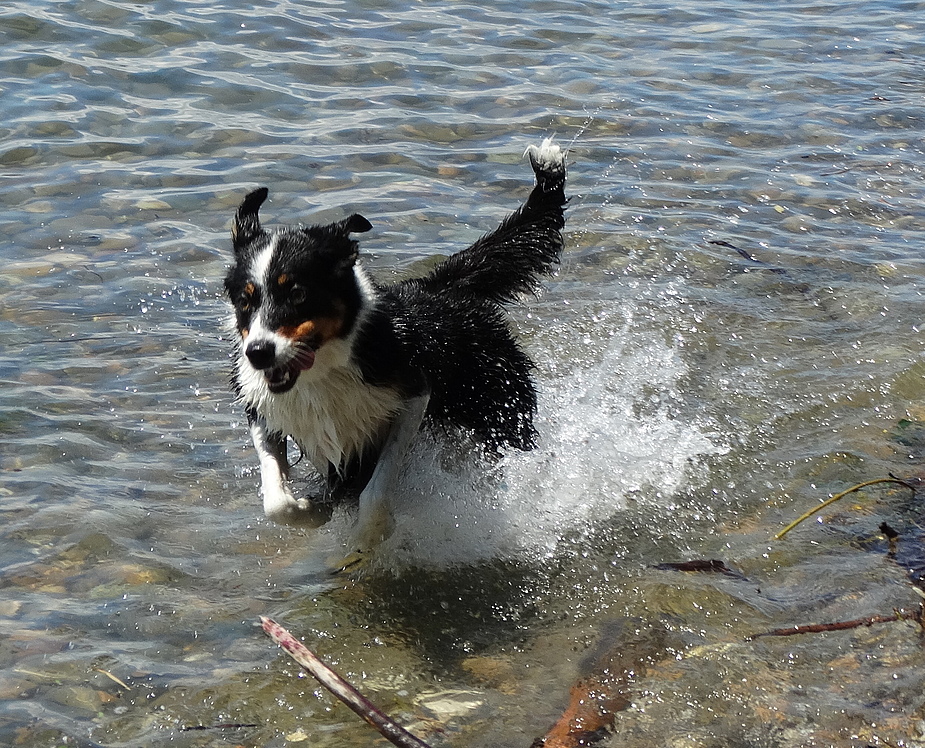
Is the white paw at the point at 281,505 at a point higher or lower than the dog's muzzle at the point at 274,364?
lower

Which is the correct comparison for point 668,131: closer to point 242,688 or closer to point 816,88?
point 816,88

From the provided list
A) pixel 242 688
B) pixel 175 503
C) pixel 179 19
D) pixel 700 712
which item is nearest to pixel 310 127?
pixel 179 19

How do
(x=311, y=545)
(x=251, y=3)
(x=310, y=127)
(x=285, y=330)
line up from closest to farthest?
(x=285, y=330), (x=311, y=545), (x=310, y=127), (x=251, y=3)

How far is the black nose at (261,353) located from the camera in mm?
3979

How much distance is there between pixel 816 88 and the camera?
10.4m

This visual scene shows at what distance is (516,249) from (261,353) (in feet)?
5.55

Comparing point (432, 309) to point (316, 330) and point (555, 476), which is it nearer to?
point (316, 330)

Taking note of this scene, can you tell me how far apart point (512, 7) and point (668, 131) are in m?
3.48

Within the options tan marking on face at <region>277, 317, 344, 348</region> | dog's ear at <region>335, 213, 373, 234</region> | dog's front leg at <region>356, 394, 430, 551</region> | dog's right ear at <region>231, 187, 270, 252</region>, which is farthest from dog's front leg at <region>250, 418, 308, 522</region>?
dog's ear at <region>335, 213, 373, 234</region>

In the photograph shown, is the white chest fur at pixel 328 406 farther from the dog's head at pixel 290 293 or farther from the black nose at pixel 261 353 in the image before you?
the black nose at pixel 261 353

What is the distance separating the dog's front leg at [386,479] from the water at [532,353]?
125mm

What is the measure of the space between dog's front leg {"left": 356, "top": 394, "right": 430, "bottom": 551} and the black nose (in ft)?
2.69

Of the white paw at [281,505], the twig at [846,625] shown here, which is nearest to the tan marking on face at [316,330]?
the white paw at [281,505]

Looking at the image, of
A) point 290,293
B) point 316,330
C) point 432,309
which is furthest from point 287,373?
point 432,309
